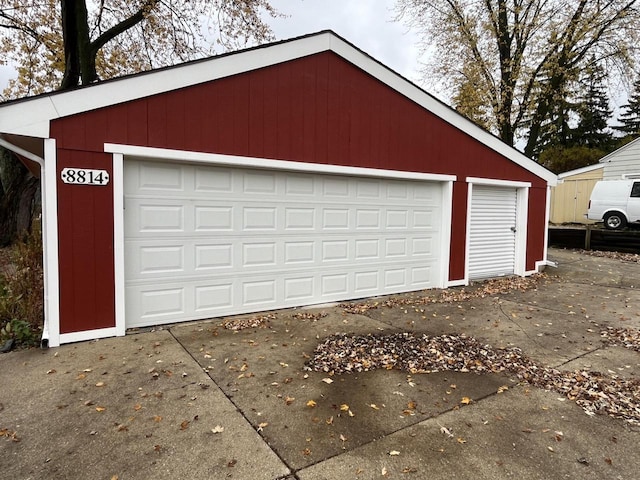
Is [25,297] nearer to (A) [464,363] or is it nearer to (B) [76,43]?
(A) [464,363]

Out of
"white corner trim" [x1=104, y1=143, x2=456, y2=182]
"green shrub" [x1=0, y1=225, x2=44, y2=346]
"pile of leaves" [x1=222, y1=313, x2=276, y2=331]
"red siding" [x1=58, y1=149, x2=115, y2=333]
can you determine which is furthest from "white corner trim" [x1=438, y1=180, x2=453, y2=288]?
"green shrub" [x1=0, y1=225, x2=44, y2=346]

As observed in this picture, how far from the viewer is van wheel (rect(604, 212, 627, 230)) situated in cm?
1365

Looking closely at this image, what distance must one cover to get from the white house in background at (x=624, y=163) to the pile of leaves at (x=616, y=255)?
6444mm

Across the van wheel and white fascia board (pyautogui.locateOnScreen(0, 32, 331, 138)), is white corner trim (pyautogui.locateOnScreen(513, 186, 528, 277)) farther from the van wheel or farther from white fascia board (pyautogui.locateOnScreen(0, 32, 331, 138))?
the van wheel

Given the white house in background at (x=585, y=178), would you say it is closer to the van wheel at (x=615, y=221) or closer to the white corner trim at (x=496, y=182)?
the van wheel at (x=615, y=221)

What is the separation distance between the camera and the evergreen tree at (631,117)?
32.8 metres

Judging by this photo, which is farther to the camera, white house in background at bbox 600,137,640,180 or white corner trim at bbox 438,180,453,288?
white house in background at bbox 600,137,640,180

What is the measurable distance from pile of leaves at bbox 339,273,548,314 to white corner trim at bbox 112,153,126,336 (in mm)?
3075

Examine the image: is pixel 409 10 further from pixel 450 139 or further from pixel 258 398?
pixel 258 398

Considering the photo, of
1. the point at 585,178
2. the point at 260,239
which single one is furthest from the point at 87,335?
the point at 585,178

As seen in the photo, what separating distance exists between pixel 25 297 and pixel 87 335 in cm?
146

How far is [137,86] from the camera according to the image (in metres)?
4.48

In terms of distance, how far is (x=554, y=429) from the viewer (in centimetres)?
270

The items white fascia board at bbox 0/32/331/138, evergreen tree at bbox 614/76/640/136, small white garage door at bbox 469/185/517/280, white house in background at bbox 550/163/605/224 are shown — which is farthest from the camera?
evergreen tree at bbox 614/76/640/136
